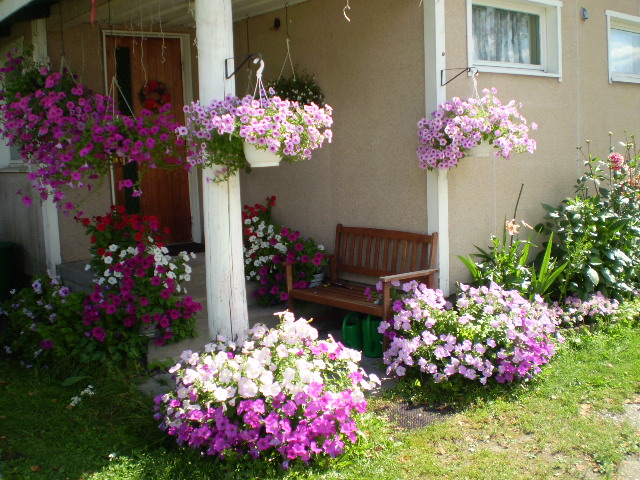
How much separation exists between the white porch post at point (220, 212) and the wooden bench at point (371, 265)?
46.5 inches

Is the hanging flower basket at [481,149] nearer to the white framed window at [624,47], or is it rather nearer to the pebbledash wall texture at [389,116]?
the pebbledash wall texture at [389,116]

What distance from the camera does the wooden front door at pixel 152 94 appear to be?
22.9ft

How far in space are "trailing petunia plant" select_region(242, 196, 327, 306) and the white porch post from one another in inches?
59.5

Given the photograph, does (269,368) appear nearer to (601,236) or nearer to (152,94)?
(601,236)

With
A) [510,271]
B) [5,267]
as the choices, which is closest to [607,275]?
[510,271]

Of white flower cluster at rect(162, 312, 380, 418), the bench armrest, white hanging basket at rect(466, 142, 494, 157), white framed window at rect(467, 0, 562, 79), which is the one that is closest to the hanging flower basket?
white hanging basket at rect(466, 142, 494, 157)

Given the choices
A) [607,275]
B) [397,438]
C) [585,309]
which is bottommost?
[397,438]

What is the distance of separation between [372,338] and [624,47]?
4404mm

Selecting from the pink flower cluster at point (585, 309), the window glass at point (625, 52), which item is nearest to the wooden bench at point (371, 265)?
the pink flower cluster at point (585, 309)

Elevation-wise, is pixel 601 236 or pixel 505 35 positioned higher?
pixel 505 35

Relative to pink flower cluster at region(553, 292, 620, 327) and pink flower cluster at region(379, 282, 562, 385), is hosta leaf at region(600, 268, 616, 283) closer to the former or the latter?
pink flower cluster at region(553, 292, 620, 327)

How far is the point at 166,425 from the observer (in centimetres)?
386

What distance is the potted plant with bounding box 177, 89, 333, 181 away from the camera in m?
3.99

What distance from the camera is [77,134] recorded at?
4.96 metres
